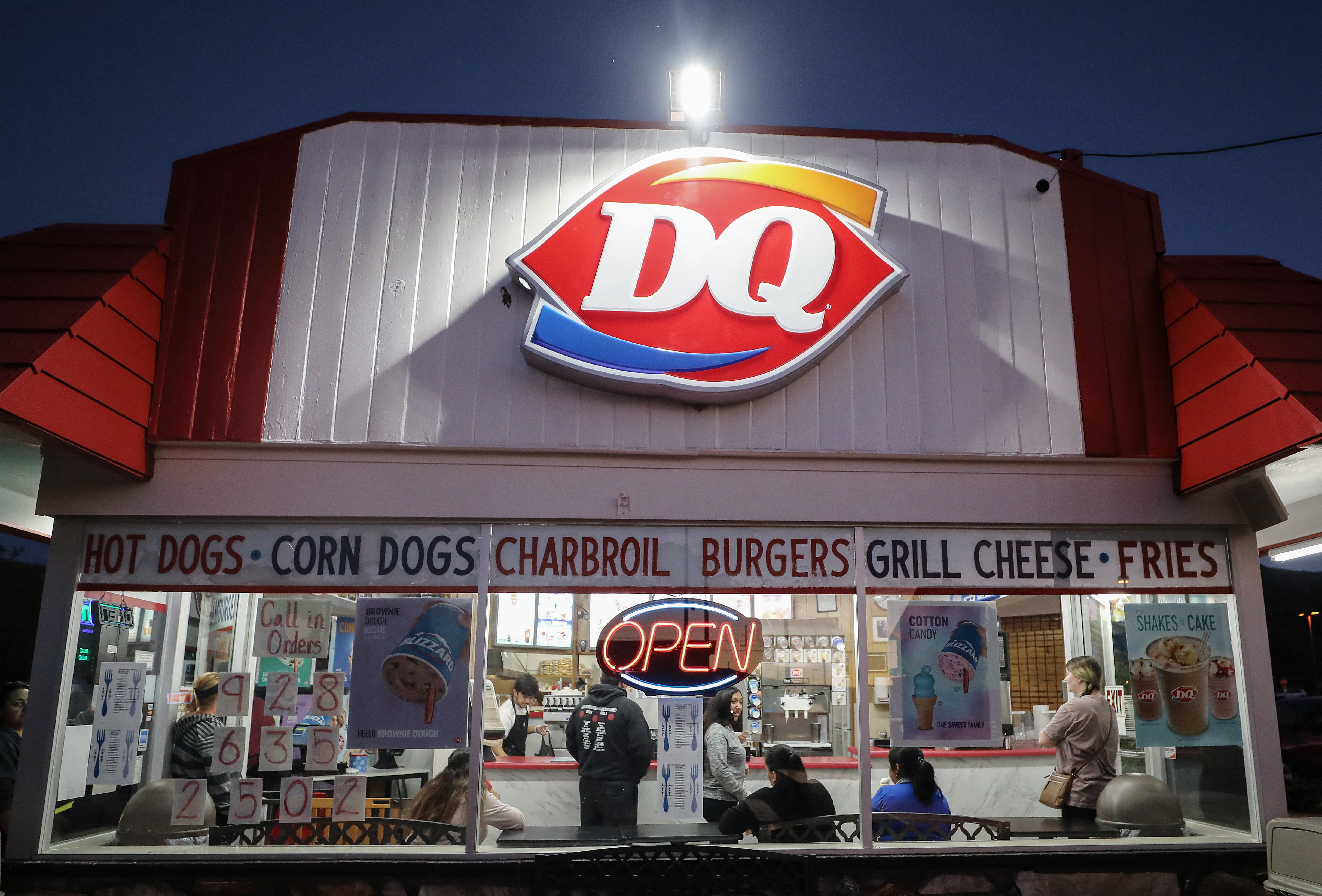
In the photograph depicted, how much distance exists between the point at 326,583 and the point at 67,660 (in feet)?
5.34

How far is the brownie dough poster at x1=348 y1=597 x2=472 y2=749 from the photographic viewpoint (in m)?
5.83

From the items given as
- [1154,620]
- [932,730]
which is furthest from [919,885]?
[1154,620]

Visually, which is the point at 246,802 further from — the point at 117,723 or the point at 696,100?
the point at 696,100

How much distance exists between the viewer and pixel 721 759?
608 cm

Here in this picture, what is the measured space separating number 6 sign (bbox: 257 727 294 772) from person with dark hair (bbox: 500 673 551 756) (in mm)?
1427

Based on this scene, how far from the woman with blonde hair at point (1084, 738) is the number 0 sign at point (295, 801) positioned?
511 centimetres

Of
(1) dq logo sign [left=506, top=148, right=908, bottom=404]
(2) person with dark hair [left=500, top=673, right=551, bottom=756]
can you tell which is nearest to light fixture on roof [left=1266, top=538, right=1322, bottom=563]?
(1) dq logo sign [left=506, top=148, right=908, bottom=404]

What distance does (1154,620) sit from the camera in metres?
6.28

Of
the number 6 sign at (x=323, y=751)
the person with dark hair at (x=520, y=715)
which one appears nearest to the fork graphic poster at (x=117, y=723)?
the number 6 sign at (x=323, y=751)

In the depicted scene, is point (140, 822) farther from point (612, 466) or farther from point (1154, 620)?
point (1154, 620)

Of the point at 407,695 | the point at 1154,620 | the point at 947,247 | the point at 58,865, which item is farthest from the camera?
the point at 947,247

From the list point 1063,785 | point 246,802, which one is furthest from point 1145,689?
point 246,802

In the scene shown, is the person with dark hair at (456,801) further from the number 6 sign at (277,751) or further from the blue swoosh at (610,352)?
the blue swoosh at (610,352)

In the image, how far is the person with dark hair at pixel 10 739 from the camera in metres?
6.14
